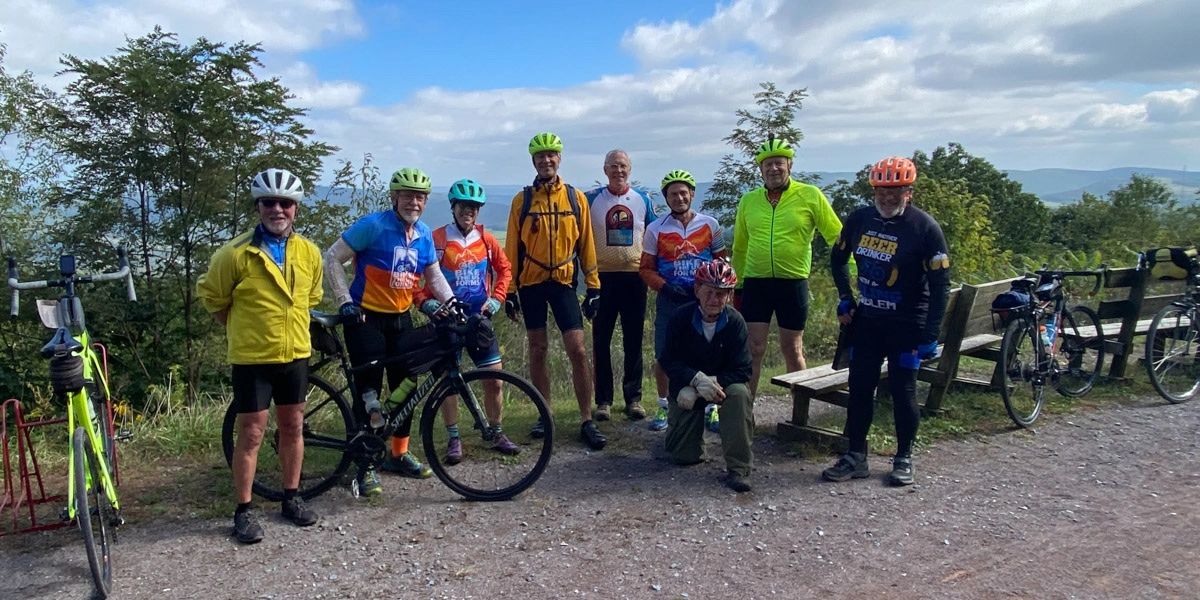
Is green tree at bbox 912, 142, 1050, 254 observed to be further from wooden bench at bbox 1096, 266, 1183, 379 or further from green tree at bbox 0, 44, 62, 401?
green tree at bbox 0, 44, 62, 401

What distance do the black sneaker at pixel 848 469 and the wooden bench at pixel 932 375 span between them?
16.4 inches

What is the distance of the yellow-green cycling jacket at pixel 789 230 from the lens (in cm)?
586

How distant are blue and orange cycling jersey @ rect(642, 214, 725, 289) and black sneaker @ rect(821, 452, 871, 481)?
1.67 m

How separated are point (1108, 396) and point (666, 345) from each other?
182 inches

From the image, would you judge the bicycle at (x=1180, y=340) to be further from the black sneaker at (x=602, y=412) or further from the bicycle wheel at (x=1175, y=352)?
the black sneaker at (x=602, y=412)

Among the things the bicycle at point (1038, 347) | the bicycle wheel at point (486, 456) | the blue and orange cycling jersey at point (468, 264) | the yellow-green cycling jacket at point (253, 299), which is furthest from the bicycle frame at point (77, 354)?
the bicycle at point (1038, 347)

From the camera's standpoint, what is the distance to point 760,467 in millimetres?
5402

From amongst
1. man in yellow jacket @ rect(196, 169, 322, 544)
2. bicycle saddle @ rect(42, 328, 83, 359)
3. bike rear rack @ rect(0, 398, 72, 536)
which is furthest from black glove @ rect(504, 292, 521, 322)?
bike rear rack @ rect(0, 398, 72, 536)

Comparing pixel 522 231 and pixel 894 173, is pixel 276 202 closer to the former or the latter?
pixel 522 231

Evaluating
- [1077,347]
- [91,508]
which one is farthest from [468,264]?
[1077,347]

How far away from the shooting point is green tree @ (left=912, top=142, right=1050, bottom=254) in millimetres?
33656

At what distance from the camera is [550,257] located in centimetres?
570

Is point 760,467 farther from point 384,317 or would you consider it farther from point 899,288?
point 384,317

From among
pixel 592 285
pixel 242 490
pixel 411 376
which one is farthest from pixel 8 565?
pixel 592 285
